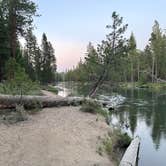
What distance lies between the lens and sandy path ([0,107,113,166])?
743cm

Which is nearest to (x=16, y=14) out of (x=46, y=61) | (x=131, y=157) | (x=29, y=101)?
(x=29, y=101)

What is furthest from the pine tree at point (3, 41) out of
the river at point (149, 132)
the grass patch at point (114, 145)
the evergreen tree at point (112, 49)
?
the grass patch at point (114, 145)

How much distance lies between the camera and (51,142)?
28.7 feet

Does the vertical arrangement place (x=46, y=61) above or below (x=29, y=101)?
above

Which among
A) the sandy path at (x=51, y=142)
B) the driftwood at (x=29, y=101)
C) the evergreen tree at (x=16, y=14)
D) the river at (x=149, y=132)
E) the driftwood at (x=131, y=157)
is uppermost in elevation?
the evergreen tree at (x=16, y=14)

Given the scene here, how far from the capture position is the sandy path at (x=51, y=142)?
7.43 m

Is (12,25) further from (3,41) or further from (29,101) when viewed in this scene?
(29,101)

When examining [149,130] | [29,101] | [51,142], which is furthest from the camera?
[149,130]

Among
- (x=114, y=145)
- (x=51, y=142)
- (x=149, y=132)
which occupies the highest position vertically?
(x=51, y=142)

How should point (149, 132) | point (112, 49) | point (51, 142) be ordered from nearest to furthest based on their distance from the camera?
point (51, 142)
point (149, 132)
point (112, 49)

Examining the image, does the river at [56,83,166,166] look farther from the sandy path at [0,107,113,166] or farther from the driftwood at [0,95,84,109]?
the driftwood at [0,95,84,109]

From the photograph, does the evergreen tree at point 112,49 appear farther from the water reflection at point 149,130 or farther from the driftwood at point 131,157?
the driftwood at point 131,157

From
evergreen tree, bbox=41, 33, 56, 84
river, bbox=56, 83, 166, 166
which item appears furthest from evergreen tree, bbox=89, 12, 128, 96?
evergreen tree, bbox=41, 33, 56, 84

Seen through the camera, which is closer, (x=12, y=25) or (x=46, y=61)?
(x=12, y=25)
